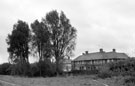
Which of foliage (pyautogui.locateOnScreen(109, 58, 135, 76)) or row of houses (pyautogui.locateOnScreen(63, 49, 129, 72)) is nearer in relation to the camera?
foliage (pyautogui.locateOnScreen(109, 58, 135, 76))

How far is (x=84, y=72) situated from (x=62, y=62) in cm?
637

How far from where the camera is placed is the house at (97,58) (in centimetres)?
6656

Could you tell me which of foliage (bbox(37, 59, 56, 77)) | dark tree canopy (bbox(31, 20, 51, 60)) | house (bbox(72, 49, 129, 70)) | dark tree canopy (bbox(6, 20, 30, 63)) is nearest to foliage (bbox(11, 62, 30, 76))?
dark tree canopy (bbox(6, 20, 30, 63))

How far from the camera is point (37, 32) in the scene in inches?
2044

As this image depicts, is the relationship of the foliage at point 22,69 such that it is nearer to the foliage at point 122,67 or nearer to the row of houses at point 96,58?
the row of houses at point 96,58

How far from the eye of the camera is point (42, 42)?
170 ft

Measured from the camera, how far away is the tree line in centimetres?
4881

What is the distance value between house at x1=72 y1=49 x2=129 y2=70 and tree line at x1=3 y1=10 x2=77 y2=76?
→ 50.1ft

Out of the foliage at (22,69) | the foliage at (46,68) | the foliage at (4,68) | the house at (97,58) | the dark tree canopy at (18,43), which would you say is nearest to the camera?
the foliage at (46,68)

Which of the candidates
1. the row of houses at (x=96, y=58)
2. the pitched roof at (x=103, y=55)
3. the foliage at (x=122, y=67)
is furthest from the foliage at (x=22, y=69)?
the pitched roof at (x=103, y=55)

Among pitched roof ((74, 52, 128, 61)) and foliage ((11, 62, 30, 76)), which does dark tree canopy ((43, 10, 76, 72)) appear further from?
pitched roof ((74, 52, 128, 61))

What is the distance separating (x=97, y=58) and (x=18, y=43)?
1163 inches

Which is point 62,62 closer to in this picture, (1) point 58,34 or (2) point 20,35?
(1) point 58,34

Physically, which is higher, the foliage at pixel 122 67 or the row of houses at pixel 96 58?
the row of houses at pixel 96 58
